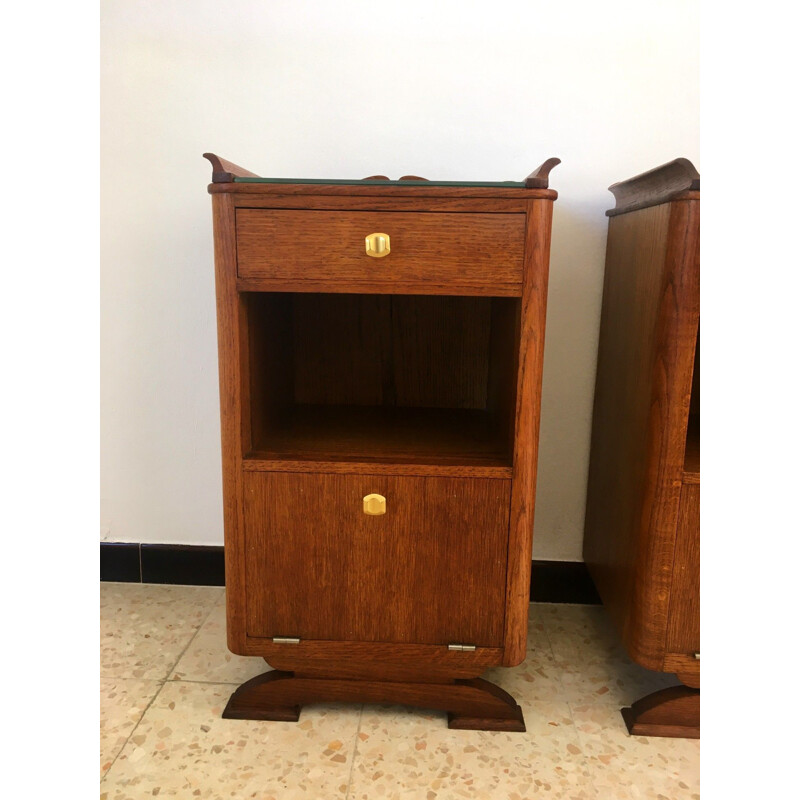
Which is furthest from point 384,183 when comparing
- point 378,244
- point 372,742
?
point 372,742

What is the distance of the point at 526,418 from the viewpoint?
1033 mm

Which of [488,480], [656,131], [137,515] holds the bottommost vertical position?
[137,515]

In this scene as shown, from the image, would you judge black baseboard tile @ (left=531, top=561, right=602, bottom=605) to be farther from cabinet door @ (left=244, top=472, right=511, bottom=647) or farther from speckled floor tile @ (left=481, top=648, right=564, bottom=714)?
cabinet door @ (left=244, top=472, right=511, bottom=647)

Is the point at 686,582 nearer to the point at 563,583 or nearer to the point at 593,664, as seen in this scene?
the point at 593,664

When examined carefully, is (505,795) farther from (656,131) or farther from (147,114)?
(147,114)

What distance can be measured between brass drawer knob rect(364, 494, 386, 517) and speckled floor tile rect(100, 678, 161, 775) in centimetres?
56

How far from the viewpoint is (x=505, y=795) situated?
0.98m

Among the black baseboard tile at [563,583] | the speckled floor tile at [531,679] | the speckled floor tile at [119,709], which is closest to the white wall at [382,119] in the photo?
the black baseboard tile at [563,583]

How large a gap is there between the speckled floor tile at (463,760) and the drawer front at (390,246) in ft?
2.45

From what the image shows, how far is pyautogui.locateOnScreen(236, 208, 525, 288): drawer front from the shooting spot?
0.98m

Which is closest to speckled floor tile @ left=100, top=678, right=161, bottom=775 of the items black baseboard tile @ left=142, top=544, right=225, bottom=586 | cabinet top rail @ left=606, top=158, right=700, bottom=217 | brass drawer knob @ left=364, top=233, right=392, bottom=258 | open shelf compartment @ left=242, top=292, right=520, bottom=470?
black baseboard tile @ left=142, top=544, right=225, bottom=586
